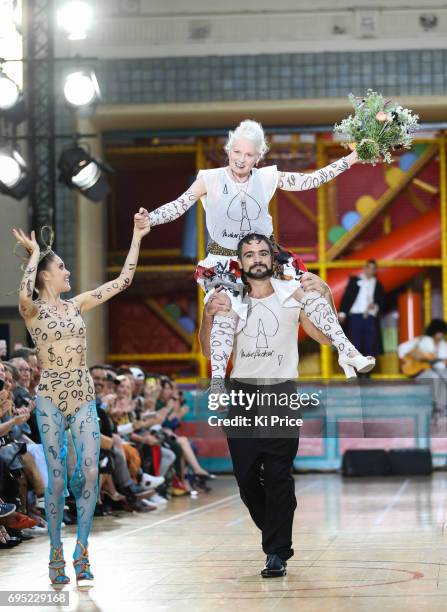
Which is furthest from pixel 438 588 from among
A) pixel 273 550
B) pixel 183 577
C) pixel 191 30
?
pixel 191 30

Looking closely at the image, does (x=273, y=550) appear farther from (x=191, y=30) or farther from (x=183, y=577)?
(x=191, y=30)

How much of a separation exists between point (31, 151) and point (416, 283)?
583 centimetres

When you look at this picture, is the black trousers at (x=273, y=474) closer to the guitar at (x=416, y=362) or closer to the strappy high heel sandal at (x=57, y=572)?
the strappy high heel sandal at (x=57, y=572)

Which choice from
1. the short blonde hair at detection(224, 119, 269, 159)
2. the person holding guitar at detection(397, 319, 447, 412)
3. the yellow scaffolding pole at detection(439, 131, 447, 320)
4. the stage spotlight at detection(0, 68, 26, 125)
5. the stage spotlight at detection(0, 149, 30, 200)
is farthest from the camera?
the yellow scaffolding pole at detection(439, 131, 447, 320)

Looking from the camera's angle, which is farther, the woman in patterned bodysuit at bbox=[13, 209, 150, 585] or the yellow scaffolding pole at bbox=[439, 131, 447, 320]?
the yellow scaffolding pole at bbox=[439, 131, 447, 320]

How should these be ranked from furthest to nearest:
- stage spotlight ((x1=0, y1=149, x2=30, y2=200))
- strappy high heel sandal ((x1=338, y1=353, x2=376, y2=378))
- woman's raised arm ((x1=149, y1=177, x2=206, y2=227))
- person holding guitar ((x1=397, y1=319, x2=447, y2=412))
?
1. person holding guitar ((x1=397, y1=319, x2=447, y2=412))
2. stage spotlight ((x1=0, y1=149, x2=30, y2=200))
3. woman's raised arm ((x1=149, y1=177, x2=206, y2=227))
4. strappy high heel sandal ((x1=338, y1=353, x2=376, y2=378))

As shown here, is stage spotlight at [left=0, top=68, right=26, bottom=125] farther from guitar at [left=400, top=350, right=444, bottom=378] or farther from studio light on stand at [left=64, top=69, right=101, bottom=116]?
guitar at [left=400, top=350, right=444, bottom=378]

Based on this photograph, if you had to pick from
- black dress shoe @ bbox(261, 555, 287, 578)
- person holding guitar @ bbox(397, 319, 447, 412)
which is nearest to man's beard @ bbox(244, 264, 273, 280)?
black dress shoe @ bbox(261, 555, 287, 578)

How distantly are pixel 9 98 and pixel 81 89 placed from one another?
2.17 feet

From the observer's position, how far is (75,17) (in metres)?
11.5

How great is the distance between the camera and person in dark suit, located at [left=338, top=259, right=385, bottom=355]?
14758mm

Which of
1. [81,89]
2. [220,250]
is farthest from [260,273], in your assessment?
[81,89]

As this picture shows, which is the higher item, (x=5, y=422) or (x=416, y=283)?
(x=416, y=283)

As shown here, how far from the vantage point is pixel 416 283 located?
15.6 metres
